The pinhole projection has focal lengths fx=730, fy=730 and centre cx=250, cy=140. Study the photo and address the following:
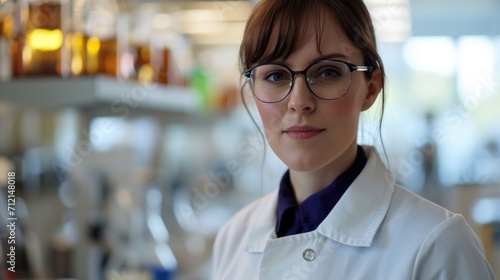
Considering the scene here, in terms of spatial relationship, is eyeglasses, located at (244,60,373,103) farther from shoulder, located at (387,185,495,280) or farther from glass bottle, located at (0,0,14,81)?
glass bottle, located at (0,0,14,81)

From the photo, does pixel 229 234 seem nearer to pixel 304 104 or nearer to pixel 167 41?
pixel 304 104

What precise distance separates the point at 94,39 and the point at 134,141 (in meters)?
1.71

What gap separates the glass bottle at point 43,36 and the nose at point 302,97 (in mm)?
1027

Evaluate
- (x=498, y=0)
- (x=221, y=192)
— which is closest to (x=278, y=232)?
(x=221, y=192)

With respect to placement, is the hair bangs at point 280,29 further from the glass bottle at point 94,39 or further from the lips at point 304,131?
the glass bottle at point 94,39

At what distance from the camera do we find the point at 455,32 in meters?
6.14

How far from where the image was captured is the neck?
1.14 metres

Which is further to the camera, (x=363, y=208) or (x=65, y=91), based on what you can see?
(x=65, y=91)

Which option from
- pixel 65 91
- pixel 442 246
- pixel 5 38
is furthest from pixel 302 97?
pixel 5 38

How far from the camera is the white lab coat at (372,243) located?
3.25 feet

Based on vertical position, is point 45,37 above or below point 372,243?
above

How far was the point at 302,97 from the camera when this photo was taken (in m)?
1.05

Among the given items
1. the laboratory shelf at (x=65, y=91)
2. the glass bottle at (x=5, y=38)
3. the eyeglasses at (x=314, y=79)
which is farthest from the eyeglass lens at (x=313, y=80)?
the glass bottle at (x=5, y=38)

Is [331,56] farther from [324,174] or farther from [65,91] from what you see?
[65,91]
